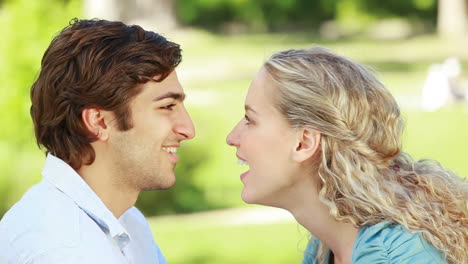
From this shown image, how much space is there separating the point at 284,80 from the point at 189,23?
97.1 ft

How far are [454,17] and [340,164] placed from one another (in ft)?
87.4

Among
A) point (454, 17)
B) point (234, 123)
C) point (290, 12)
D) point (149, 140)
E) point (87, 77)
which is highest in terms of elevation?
point (87, 77)

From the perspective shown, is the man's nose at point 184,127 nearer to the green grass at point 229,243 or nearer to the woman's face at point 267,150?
the woman's face at point 267,150

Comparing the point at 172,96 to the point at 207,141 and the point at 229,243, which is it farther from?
the point at 207,141

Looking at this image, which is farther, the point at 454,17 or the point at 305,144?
the point at 454,17

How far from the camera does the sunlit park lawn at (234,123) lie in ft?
22.0

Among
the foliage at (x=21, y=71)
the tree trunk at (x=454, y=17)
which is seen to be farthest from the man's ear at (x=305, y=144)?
the tree trunk at (x=454, y=17)

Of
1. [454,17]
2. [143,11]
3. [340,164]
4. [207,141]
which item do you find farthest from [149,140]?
[454,17]

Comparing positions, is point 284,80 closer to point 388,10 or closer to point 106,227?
point 106,227

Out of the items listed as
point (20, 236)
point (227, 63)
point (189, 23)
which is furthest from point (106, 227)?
point (189, 23)

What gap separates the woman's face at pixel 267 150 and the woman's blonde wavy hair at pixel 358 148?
0.04 meters

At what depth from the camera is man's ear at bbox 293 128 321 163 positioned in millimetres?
3105

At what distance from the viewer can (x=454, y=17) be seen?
2866 cm

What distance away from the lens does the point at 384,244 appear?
295 centimetres
